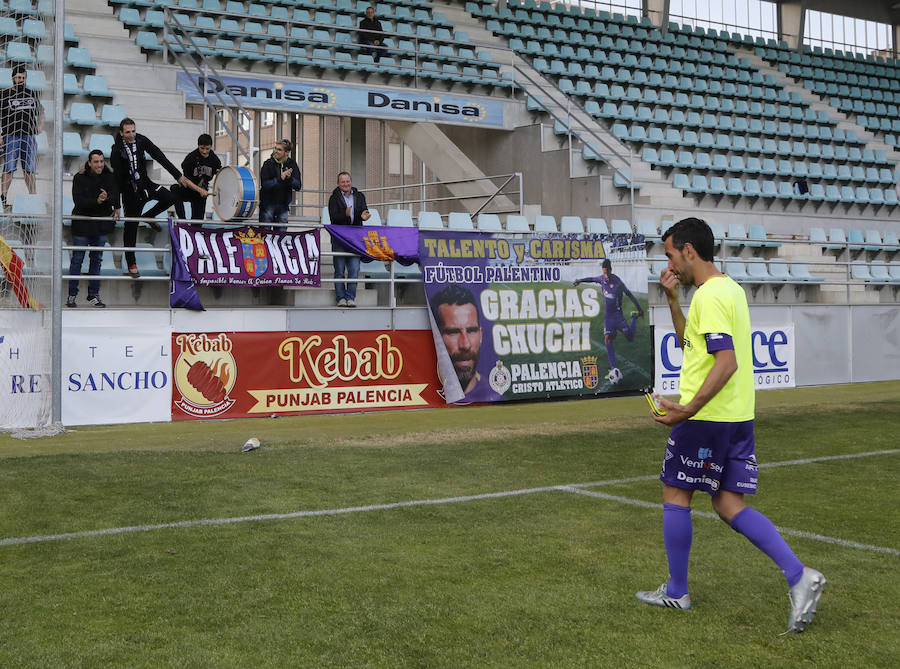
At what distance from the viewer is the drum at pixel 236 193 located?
41.1ft

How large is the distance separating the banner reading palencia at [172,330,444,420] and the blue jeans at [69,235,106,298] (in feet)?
3.96

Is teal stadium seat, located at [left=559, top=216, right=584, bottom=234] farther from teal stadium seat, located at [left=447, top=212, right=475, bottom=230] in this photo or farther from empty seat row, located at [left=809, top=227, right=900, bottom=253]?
empty seat row, located at [left=809, top=227, right=900, bottom=253]

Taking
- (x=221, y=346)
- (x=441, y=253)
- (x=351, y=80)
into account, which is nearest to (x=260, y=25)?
(x=351, y=80)

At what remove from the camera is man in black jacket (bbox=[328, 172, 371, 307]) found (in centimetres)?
1375

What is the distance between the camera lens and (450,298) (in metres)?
13.9

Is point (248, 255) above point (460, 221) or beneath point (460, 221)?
beneath

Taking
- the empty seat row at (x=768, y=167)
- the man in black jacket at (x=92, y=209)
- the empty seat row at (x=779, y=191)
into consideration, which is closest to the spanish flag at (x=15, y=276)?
the man in black jacket at (x=92, y=209)

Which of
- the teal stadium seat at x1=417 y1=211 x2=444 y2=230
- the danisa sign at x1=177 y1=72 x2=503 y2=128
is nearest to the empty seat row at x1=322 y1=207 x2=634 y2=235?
the teal stadium seat at x1=417 y1=211 x2=444 y2=230

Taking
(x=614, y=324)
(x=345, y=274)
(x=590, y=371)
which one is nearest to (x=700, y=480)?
(x=345, y=274)

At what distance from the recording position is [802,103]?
92.3 feet

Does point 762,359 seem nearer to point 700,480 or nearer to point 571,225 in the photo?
point 571,225

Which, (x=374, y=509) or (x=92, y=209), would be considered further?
(x=92, y=209)

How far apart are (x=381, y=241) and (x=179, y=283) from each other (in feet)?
9.42

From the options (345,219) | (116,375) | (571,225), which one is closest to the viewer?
(116,375)
